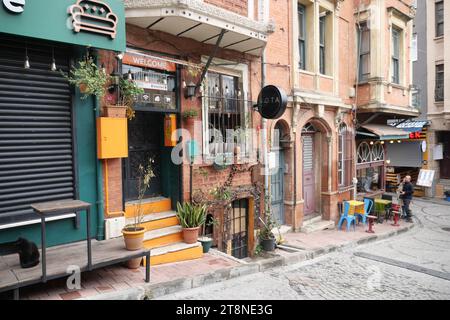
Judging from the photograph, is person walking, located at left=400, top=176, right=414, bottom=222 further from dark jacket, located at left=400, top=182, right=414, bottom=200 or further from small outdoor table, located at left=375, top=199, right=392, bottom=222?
small outdoor table, located at left=375, top=199, right=392, bottom=222

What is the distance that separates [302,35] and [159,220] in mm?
7812

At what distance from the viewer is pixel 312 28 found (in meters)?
10.9

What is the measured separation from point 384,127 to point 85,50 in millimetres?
12362

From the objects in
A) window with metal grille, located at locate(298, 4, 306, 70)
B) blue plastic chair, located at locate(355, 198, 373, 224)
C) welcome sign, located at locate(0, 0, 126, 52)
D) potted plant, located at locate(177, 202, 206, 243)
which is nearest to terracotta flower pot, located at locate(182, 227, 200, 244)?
potted plant, located at locate(177, 202, 206, 243)

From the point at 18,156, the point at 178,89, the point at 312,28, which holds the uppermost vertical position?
the point at 312,28

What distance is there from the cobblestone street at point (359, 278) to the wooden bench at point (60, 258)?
3.66ft

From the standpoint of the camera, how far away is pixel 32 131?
5.29m

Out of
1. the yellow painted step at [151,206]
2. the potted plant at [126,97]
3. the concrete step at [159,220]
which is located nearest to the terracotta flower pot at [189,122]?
the potted plant at [126,97]

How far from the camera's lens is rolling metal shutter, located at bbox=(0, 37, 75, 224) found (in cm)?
504

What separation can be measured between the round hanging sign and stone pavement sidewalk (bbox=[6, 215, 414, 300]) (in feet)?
11.4

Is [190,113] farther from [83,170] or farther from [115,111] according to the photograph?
[83,170]
